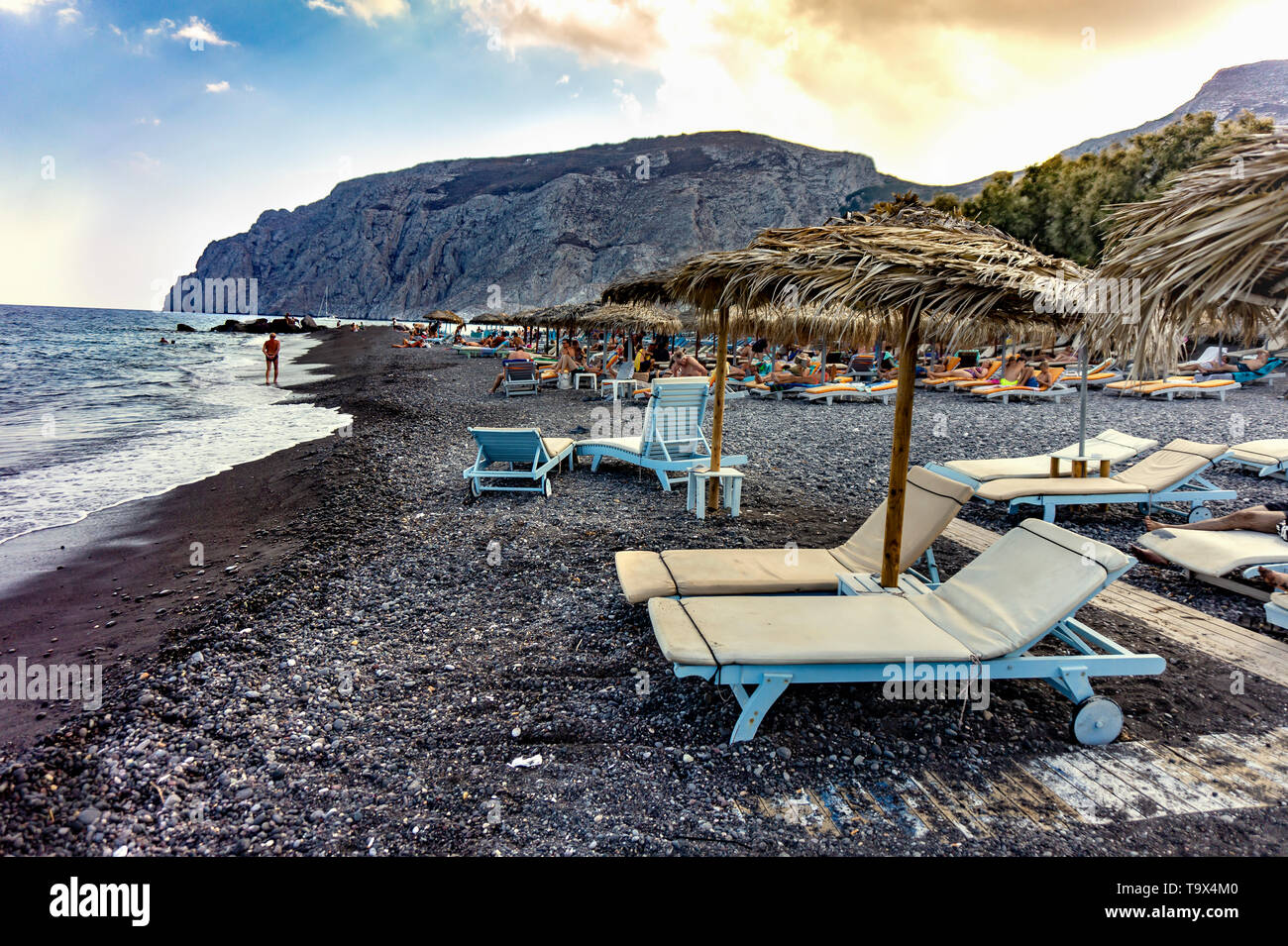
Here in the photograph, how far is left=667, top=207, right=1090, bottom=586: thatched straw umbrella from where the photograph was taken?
3.23 m

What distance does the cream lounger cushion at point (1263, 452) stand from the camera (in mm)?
6891

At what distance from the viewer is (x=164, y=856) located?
84.3 inches

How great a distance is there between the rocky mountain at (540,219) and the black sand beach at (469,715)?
8388cm

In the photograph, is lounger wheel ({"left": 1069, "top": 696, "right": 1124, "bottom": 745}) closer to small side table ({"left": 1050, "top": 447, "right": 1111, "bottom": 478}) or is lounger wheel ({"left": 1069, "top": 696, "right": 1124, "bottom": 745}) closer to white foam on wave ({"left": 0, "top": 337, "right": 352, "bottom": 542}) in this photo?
small side table ({"left": 1050, "top": 447, "right": 1111, "bottom": 478})

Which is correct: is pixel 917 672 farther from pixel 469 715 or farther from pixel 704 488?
pixel 704 488

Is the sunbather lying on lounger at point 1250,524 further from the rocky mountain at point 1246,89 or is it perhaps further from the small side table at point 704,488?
the rocky mountain at point 1246,89

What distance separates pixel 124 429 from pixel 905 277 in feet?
54.4

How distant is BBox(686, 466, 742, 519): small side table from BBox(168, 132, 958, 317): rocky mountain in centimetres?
8273

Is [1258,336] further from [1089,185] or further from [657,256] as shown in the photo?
[657,256]

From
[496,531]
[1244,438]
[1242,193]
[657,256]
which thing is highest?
[657,256]

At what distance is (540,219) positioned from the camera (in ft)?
336

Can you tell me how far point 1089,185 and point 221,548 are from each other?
31322 millimetres

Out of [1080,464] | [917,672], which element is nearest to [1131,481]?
[1080,464]
